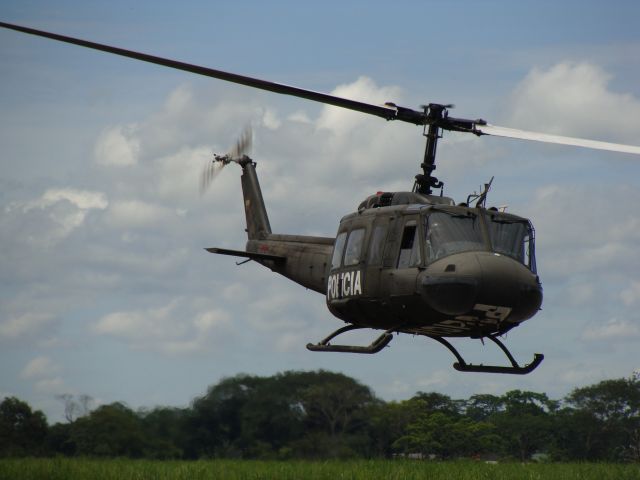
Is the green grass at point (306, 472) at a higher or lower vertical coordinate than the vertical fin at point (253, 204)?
lower

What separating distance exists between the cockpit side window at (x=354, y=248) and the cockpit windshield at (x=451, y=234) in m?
1.54

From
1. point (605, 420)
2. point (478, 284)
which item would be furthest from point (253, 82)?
point (605, 420)

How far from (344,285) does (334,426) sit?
49.4 ft

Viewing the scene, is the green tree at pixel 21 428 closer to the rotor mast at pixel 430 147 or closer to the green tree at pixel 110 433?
the green tree at pixel 110 433

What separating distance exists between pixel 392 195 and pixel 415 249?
6.10ft

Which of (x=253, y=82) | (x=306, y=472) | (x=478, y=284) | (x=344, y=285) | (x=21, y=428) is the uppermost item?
(x=253, y=82)

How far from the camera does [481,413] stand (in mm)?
30875

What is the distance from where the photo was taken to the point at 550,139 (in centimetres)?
1856

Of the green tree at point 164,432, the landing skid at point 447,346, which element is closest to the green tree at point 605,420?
the green tree at point 164,432

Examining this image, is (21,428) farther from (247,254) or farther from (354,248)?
(354,248)

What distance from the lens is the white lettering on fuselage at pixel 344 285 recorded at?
Answer: 18.2 metres

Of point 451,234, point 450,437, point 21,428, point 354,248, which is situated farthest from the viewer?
point 450,437

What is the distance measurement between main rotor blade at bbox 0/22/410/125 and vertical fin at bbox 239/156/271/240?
21.2 feet

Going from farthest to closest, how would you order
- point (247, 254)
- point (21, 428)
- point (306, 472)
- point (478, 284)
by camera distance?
1. point (21, 428)
2. point (247, 254)
3. point (306, 472)
4. point (478, 284)
